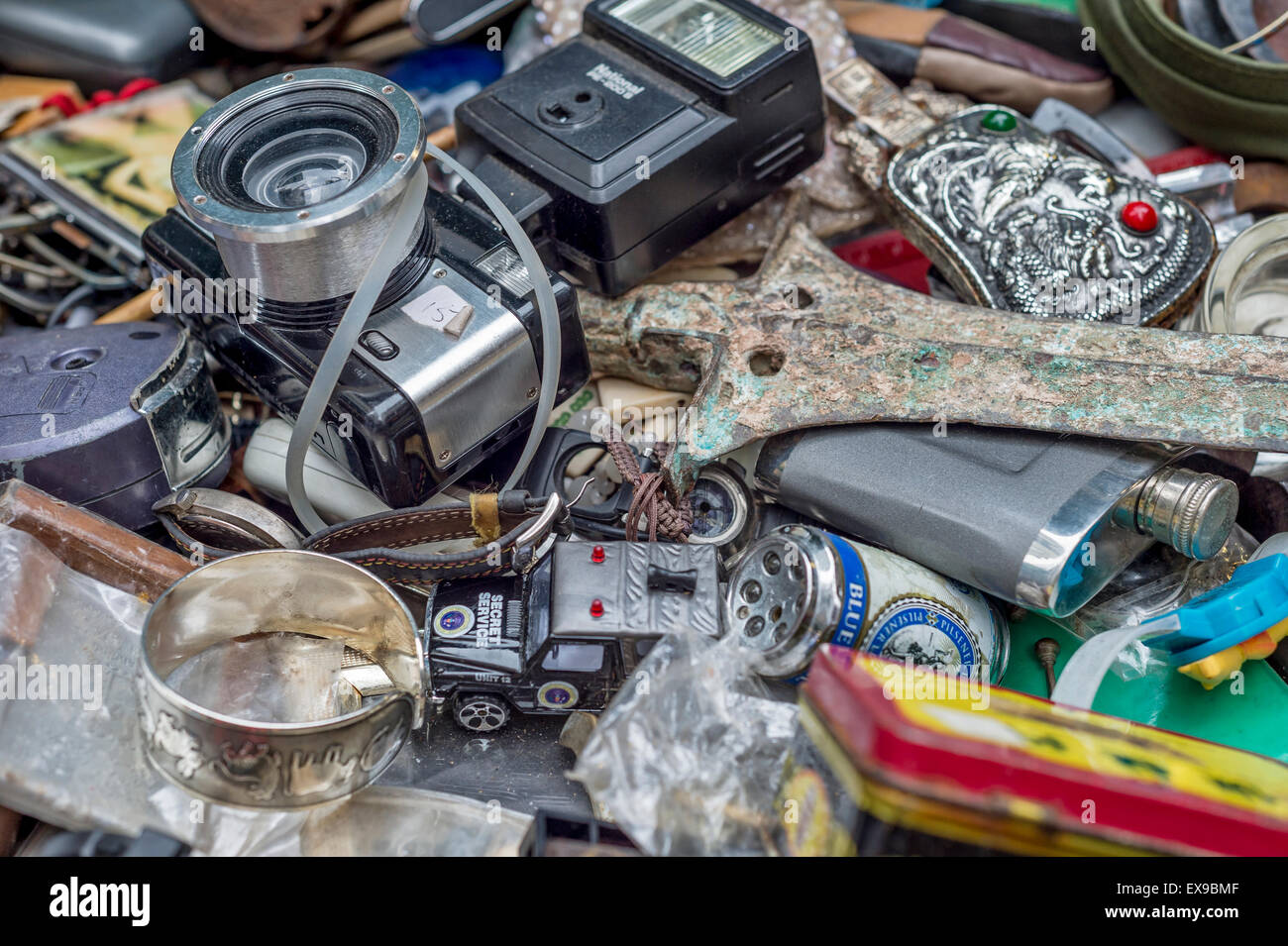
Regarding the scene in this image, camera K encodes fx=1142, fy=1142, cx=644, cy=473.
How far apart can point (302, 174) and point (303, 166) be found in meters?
0.02

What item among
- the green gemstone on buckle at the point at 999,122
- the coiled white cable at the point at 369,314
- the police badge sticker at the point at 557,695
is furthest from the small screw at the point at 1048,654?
the green gemstone on buckle at the point at 999,122

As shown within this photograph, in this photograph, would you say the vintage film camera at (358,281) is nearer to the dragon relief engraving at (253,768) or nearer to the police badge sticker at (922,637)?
the dragon relief engraving at (253,768)

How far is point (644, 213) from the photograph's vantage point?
1.72m

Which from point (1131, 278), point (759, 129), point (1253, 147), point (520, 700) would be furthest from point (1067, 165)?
point (520, 700)

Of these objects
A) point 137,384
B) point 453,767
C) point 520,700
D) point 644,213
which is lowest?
point 453,767

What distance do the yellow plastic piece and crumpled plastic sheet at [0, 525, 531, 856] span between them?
0.86 m

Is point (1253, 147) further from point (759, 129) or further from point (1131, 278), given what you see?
point (759, 129)

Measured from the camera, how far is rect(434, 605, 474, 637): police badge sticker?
1405 millimetres

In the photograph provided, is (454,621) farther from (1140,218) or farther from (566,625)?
(1140,218)

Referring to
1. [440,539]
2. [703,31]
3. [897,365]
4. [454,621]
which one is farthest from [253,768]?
[703,31]

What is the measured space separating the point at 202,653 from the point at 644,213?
0.88 meters

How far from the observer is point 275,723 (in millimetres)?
1207

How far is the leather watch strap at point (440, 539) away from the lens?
1.44 meters
